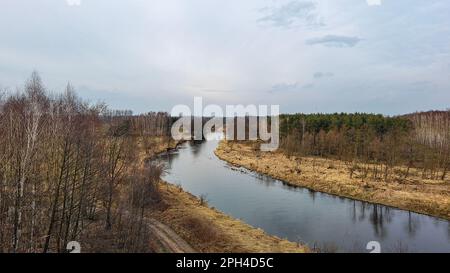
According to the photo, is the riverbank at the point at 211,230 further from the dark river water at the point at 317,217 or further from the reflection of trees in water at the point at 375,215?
the reflection of trees in water at the point at 375,215

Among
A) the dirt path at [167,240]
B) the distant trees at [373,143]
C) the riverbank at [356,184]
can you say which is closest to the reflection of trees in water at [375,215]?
the riverbank at [356,184]

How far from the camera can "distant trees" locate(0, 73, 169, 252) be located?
21516mm

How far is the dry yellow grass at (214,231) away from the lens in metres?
28.3

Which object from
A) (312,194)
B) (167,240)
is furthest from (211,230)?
(312,194)

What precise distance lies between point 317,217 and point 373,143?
38.9 m

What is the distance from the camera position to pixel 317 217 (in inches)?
1515

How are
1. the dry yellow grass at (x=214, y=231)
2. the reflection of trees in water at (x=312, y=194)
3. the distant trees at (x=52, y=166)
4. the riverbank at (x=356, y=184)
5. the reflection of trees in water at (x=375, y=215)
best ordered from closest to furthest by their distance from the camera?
the distant trees at (x=52, y=166) < the dry yellow grass at (x=214, y=231) < the reflection of trees in water at (x=375, y=215) < the riverbank at (x=356, y=184) < the reflection of trees in water at (x=312, y=194)

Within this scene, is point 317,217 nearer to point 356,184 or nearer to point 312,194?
point 312,194

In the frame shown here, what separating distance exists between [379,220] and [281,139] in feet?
190

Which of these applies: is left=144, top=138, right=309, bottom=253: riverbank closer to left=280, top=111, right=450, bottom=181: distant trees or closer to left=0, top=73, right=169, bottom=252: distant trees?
left=0, top=73, right=169, bottom=252: distant trees

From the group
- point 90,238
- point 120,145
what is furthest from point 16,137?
point 120,145

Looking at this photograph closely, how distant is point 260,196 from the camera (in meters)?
48.0

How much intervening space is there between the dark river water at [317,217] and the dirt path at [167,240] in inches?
352

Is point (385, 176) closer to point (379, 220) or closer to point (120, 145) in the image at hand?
point (379, 220)
